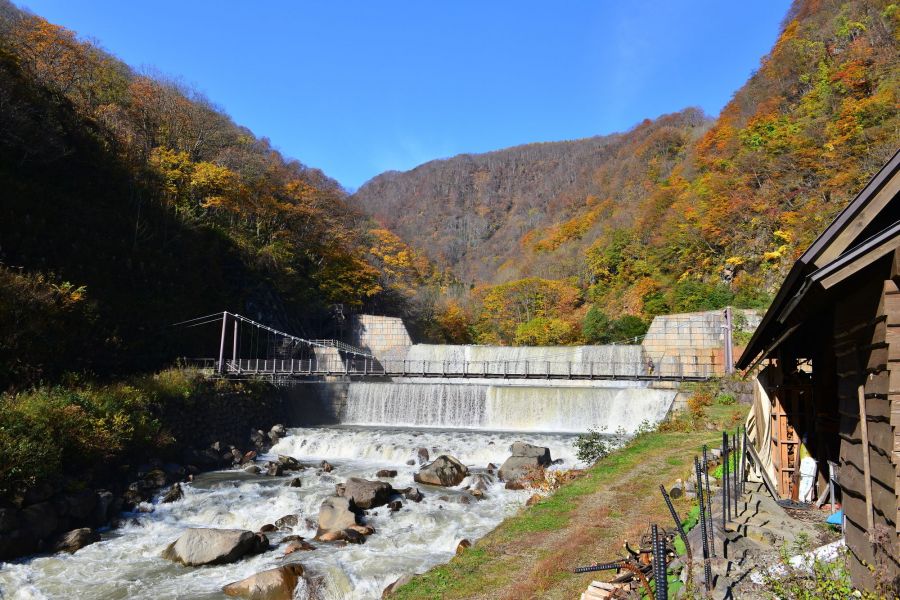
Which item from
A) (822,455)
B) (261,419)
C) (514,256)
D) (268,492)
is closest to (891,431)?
(822,455)

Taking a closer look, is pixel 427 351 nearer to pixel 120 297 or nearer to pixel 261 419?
pixel 261 419

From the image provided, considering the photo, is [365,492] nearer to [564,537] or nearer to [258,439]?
[564,537]

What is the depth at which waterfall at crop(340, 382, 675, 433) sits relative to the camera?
20859mm

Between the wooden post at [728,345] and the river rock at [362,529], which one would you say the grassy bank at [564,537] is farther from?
the wooden post at [728,345]

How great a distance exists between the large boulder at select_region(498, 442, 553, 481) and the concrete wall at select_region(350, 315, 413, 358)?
703 inches

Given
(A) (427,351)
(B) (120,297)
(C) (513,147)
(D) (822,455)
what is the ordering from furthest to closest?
(C) (513,147) → (A) (427,351) → (B) (120,297) → (D) (822,455)

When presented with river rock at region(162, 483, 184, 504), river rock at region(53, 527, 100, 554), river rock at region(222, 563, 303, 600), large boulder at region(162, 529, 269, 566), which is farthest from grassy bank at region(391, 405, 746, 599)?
river rock at region(162, 483, 184, 504)

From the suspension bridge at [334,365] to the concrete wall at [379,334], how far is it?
61.2 inches

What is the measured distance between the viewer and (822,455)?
310 inches

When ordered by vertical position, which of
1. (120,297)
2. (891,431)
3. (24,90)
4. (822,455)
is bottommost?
(822,455)

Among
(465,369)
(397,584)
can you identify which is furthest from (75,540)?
(465,369)

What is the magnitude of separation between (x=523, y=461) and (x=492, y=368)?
46.3 feet

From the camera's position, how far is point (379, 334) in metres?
34.6

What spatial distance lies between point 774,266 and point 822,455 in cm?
2192
